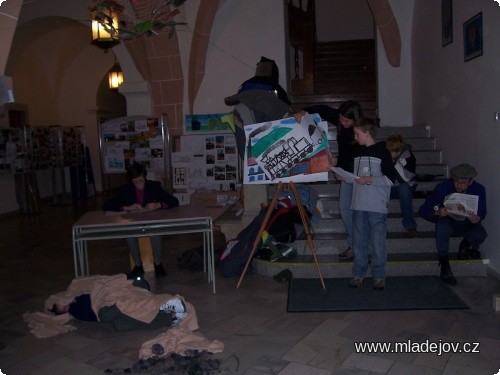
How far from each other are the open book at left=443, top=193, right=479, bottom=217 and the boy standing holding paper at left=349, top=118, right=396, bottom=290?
2.38 ft

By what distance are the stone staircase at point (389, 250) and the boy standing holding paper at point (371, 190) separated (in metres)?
0.58

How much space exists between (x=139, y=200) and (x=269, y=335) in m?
2.25

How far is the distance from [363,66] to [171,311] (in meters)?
7.60

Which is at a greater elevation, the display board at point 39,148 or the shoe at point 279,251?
the display board at point 39,148

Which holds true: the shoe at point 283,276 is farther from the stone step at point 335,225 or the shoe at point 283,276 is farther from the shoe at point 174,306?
the shoe at point 174,306

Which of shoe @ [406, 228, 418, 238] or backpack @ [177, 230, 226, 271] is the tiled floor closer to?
backpack @ [177, 230, 226, 271]

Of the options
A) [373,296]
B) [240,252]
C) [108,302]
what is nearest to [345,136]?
[373,296]

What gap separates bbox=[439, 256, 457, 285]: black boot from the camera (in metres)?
4.40

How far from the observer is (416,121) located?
740 cm

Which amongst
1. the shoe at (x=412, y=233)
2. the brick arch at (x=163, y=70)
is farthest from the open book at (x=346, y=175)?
the brick arch at (x=163, y=70)

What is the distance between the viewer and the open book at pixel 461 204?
14.3ft

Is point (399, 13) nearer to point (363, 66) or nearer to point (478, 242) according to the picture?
point (363, 66)

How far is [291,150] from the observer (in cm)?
423

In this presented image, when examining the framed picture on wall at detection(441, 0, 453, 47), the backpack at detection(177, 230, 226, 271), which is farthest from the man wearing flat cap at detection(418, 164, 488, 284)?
the backpack at detection(177, 230, 226, 271)
